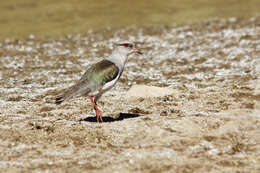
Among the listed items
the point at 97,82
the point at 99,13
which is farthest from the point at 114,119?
the point at 99,13

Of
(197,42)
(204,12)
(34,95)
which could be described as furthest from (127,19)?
(34,95)

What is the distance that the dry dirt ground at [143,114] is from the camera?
854 cm

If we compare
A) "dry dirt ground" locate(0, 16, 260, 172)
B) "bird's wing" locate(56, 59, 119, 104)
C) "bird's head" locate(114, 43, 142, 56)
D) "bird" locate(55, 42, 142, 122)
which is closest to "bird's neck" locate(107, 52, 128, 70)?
"bird" locate(55, 42, 142, 122)

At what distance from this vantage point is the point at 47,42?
1007 inches

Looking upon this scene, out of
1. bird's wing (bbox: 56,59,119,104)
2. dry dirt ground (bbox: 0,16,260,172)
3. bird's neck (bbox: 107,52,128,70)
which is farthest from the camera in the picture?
bird's neck (bbox: 107,52,128,70)

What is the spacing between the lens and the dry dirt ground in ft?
28.0

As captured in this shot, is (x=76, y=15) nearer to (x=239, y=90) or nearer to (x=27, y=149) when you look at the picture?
(x=239, y=90)

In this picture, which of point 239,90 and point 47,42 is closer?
point 239,90

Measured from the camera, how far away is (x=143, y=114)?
462 inches

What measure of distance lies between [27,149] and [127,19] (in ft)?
78.8

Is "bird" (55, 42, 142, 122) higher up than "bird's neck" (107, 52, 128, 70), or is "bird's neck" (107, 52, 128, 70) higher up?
"bird's neck" (107, 52, 128, 70)

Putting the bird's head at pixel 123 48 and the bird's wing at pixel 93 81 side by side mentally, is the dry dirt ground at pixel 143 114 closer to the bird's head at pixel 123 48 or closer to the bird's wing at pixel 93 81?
the bird's wing at pixel 93 81

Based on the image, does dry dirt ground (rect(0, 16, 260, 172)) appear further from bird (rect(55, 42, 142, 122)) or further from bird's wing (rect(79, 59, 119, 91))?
bird's wing (rect(79, 59, 119, 91))

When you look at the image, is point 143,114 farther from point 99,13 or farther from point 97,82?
point 99,13
